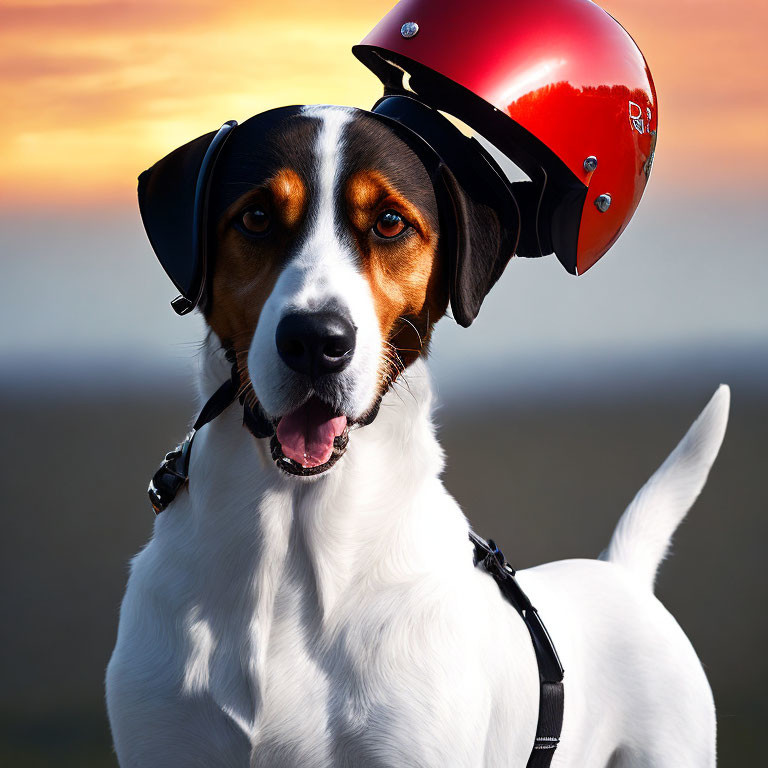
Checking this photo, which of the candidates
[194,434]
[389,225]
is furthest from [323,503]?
[389,225]

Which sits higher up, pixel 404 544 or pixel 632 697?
pixel 404 544

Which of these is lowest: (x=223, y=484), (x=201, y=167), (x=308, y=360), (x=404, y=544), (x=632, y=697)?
(x=632, y=697)

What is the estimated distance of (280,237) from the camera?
183 centimetres

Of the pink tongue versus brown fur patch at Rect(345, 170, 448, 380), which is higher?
brown fur patch at Rect(345, 170, 448, 380)

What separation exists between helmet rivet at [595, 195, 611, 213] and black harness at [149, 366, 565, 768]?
36.1 inches

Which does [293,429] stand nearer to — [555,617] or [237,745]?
[237,745]

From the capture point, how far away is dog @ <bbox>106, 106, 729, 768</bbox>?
1815 mm

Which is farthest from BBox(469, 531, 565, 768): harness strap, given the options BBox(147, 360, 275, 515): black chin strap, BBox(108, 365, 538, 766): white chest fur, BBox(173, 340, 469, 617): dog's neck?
BBox(147, 360, 275, 515): black chin strap

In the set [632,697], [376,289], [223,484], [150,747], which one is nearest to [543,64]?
[376,289]

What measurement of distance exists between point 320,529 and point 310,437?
8.6 inches

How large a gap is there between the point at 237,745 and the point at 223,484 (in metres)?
0.52

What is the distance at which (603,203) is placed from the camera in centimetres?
241

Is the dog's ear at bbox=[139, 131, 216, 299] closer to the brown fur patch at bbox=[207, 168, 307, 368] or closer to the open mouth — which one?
the brown fur patch at bbox=[207, 168, 307, 368]

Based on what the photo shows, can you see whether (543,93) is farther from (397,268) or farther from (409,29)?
(397,268)
